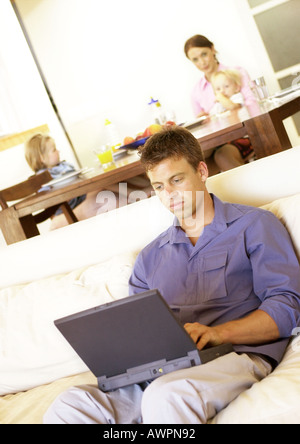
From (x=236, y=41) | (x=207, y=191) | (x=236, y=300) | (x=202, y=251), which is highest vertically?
(x=236, y=41)

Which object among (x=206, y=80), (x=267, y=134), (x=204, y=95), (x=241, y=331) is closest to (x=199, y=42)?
(x=206, y=80)

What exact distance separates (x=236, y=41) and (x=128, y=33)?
3.54ft

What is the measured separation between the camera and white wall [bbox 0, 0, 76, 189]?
19.2 ft

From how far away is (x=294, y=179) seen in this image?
195 cm

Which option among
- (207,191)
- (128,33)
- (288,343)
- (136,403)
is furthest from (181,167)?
(128,33)

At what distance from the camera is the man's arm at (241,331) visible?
151cm

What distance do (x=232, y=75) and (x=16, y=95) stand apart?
2.23 metres

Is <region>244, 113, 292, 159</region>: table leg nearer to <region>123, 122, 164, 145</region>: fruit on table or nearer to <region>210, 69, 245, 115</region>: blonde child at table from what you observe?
<region>123, 122, 164, 145</region>: fruit on table

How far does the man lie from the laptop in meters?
0.04

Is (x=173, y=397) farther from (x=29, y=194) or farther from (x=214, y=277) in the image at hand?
(x=29, y=194)

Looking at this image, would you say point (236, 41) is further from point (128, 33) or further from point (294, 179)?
point (294, 179)

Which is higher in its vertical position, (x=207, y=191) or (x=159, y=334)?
(x=207, y=191)
